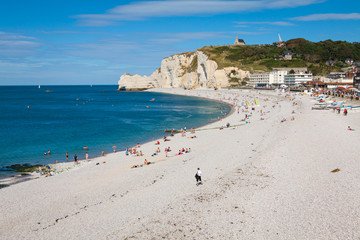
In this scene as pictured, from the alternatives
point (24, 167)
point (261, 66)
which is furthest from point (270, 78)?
point (24, 167)

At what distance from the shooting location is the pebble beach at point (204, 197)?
1070 centimetres

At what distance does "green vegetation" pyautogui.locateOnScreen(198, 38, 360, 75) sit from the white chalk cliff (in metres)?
3.70

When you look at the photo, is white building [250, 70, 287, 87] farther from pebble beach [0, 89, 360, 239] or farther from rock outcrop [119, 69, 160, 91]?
pebble beach [0, 89, 360, 239]

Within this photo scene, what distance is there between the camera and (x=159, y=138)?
34.1m

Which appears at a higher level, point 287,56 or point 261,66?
point 287,56

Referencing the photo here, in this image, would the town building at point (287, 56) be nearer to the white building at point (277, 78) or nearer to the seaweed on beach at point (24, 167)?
the white building at point (277, 78)

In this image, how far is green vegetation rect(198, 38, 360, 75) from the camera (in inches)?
4857

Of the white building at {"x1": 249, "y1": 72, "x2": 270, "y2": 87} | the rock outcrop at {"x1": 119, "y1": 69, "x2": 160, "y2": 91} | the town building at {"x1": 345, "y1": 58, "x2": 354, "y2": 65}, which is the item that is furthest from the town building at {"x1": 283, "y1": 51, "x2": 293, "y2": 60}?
the rock outcrop at {"x1": 119, "y1": 69, "x2": 160, "y2": 91}

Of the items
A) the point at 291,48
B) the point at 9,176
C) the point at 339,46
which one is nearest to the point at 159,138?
the point at 9,176

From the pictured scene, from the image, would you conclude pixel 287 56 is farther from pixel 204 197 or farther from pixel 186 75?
pixel 204 197

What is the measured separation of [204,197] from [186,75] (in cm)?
13126

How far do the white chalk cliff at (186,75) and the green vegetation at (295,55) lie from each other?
146 inches

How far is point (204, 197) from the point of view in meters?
13.5

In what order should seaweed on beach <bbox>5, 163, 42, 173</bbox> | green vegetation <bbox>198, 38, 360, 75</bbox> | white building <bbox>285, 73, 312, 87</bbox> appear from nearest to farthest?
1. seaweed on beach <bbox>5, 163, 42, 173</bbox>
2. white building <bbox>285, 73, 312, 87</bbox>
3. green vegetation <bbox>198, 38, 360, 75</bbox>
